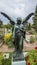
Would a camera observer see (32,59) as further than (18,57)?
Yes

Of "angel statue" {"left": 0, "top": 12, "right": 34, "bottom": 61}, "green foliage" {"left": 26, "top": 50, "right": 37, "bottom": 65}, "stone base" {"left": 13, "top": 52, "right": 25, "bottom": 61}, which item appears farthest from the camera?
"green foliage" {"left": 26, "top": 50, "right": 37, "bottom": 65}

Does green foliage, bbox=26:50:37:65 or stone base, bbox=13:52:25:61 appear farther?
green foliage, bbox=26:50:37:65

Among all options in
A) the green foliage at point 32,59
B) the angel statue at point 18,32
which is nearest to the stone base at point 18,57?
the angel statue at point 18,32

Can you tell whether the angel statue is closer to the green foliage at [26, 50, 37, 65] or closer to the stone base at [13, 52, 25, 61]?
the stone base at [13, 52, 25, 61]

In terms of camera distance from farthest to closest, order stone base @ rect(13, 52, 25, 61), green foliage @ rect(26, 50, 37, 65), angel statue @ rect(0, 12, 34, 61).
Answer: green foliage @ rect(26, 50, 37, 65) < stone base @ rect(13, 52, 25, 61) < angel statue @ rect(0, 12, 34, 61)

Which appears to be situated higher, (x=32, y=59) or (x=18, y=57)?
(x=18, y=57)

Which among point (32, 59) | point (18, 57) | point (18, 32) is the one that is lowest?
point (32, 59)

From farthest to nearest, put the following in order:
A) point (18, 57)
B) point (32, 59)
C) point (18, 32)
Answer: point (32, 59) → point (18, 57) → point (18, 32)

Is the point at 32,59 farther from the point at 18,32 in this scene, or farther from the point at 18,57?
the point at 18,32

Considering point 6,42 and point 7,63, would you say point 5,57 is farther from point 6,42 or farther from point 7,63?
point 6,42

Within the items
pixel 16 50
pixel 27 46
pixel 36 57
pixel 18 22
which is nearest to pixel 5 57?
pixel 36 57

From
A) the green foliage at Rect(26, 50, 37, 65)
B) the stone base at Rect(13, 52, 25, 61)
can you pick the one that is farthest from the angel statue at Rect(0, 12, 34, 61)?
the green foliage at Rect(26, 50, 37, 65)

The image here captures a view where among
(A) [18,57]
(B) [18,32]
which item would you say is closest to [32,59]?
(A) [18,57]

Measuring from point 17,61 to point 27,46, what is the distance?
9.25 meters
